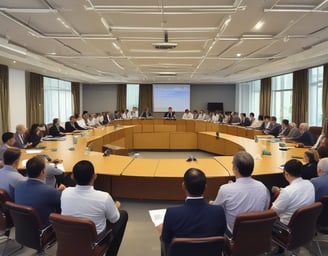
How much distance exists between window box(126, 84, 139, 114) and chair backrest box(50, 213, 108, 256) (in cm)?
1615

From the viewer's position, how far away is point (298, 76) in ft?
34.3

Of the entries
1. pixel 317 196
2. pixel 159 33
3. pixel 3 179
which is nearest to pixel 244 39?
pixel 159 33

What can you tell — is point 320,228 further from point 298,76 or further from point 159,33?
point 298,76

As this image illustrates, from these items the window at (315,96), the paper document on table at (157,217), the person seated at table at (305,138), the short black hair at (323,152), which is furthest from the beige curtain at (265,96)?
the paper document on table at (157,217)

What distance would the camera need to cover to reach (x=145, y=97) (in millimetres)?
17672

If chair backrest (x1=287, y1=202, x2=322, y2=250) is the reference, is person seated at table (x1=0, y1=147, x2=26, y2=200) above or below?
above

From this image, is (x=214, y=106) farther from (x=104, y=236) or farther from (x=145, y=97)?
(x=104, y=236)

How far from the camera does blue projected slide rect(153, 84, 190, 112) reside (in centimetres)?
1738

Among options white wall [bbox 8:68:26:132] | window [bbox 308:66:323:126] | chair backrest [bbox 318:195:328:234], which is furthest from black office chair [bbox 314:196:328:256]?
white wall [bbox 8:68:26:132]

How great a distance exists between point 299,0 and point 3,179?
433cm

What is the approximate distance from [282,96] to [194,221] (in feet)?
39.1

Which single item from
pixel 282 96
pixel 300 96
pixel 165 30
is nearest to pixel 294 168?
pixel 165 30

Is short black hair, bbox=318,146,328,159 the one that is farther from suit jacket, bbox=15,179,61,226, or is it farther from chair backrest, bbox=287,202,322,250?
suit jacket, bbox=15,179,61,226

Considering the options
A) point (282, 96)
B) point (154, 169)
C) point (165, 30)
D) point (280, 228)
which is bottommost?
point (280, 228)
